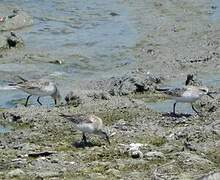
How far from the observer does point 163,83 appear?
19.0 metres

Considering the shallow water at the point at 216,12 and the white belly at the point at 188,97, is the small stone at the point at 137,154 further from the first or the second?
the shallow water at the point at 216,12

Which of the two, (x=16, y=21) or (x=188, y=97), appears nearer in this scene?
(x=188, y=97)

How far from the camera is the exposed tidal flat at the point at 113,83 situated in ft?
40.0

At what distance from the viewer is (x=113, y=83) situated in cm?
1875

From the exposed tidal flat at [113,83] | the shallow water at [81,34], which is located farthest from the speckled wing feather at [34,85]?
the shallow water at [81,34]

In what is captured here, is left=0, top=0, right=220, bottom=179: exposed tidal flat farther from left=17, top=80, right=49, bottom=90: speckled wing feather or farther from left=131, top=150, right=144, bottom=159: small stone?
left=17, top=80, right=49, bottom=90: speckled wing feather

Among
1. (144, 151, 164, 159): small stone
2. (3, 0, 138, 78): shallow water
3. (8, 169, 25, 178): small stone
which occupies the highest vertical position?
(144, 151, 164, 159): small stone

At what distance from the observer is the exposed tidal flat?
12.2 metres

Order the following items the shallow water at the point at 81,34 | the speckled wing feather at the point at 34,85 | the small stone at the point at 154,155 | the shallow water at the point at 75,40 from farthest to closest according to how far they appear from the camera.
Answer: the shallow water at the point at 81,34 < the shallow water at the point at 75,40 < the speckled wing feather at the point at 34,85 < the small stone at the point at 154,155

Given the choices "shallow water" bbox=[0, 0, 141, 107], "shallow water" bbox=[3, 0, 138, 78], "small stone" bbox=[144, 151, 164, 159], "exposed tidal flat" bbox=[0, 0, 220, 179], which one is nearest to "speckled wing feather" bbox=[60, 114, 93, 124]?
"exposed tidal flat" bbox=[0, 0, 220, 179]

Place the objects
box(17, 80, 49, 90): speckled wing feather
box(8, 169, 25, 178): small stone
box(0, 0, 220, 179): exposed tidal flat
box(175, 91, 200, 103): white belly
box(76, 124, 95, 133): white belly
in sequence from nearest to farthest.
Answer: box(8, 169, 25, 178): small stone < box(0, 0, 220, 179): exposed tidal flat < box(76, 124, 95, 133): white belly < box(175, 91, 200, 103): white belly < box(17, 80, 49, 90): speckled wing feather

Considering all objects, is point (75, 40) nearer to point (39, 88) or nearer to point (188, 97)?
point (39, 88)

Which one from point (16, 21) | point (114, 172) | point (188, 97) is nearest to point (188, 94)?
point (188, 97)

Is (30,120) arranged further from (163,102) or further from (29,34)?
(29,34)
